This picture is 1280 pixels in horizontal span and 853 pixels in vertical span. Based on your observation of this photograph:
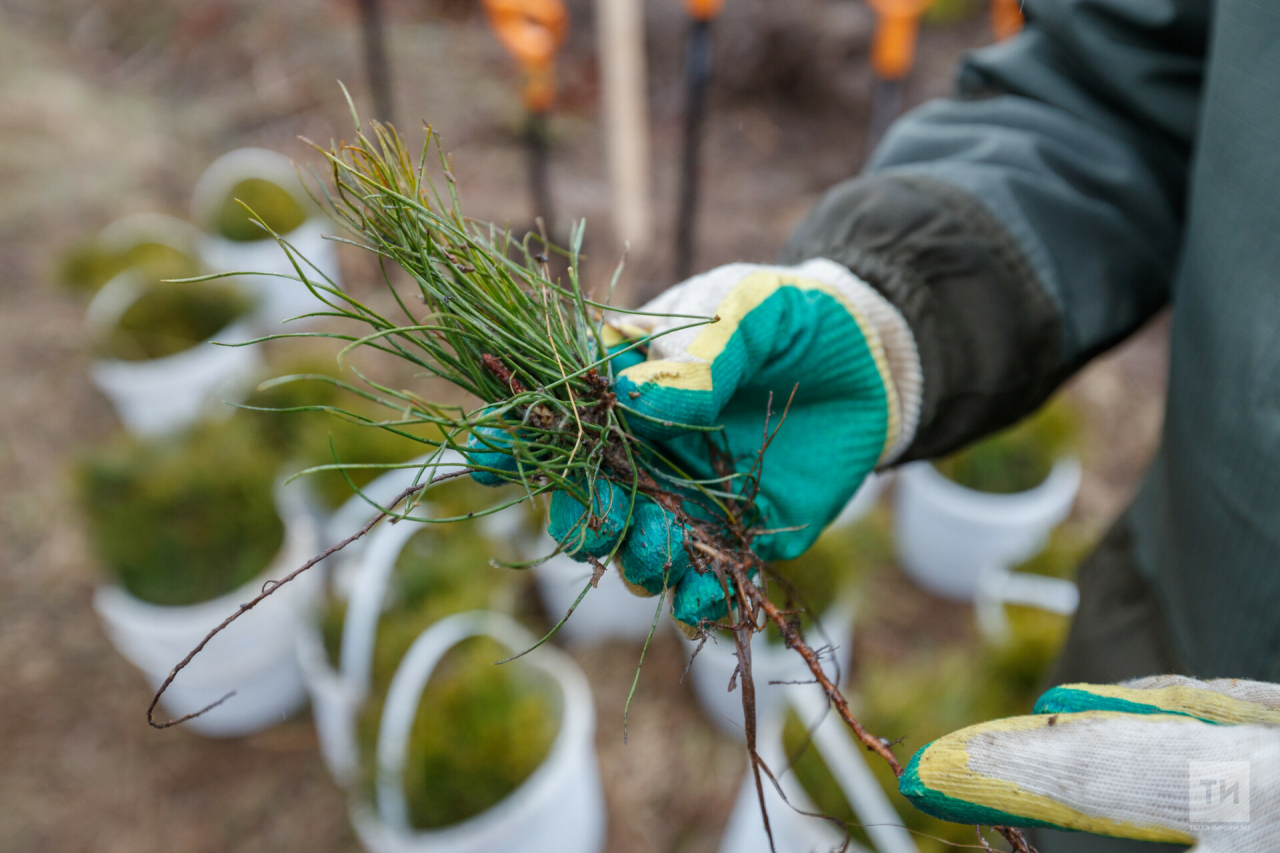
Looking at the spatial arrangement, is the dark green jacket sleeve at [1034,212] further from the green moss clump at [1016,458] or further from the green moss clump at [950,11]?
the green moss clump at [950,11]

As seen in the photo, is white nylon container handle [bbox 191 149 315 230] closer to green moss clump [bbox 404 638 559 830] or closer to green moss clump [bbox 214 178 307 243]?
green moss clump [bbox 214 178 307 243]

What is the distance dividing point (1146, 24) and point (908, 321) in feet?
1.40

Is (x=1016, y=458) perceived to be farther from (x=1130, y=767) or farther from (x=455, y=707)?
(x=1130, y=767)

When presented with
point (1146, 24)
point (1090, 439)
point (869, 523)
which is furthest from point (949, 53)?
point (1146, 24)

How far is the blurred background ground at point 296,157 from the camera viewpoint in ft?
5.54

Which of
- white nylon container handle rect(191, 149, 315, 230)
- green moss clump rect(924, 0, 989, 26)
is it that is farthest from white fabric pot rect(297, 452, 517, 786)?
green moss clump rect(924, 0, 989, 26)

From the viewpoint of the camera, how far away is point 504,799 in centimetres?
129

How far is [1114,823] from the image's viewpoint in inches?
19.0

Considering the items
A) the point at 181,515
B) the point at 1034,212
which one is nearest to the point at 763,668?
the point at 1034,212

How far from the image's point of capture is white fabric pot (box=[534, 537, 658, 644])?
5.92ft

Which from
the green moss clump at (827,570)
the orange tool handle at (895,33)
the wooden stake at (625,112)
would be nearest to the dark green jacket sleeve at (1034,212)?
the green moss clump at (827,570)

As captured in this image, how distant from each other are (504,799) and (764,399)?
2.94ft

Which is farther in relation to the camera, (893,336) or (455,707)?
(455,707)

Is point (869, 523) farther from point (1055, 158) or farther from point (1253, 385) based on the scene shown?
point (1253, 385)
